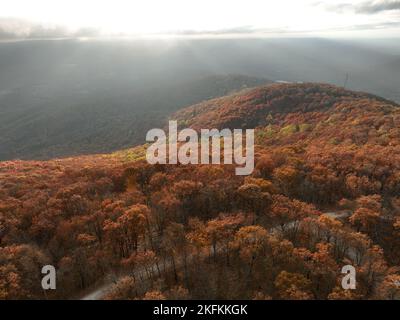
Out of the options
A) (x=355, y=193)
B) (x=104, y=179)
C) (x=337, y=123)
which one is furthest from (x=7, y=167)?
(x=337, y=123)

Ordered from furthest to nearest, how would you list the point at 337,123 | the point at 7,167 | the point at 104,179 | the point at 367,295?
the point at 337,123, the point at 7,167, the point at 104,179, the point at 367,295

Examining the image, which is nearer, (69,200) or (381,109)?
(69,200)

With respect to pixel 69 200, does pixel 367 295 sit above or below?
below

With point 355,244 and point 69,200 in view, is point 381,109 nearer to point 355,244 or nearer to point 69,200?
point 355,244

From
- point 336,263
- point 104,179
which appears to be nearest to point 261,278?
point 336,263
